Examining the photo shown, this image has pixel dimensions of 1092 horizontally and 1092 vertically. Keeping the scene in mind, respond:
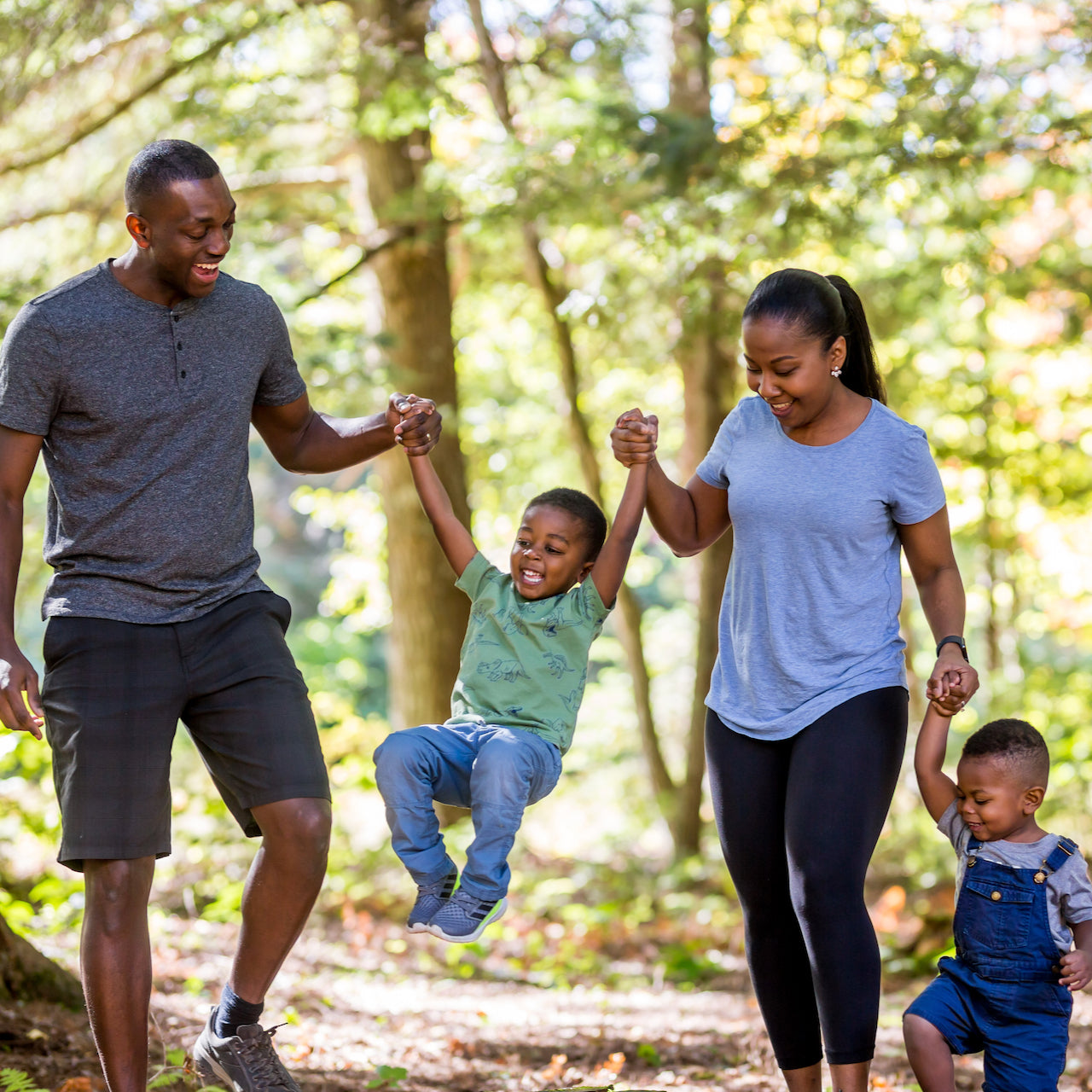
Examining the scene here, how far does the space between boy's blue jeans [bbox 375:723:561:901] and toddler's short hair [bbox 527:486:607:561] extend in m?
0.60

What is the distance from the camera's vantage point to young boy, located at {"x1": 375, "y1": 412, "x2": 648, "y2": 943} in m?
3.29

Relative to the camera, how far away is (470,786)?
3.39 metres

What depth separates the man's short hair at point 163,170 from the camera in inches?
118

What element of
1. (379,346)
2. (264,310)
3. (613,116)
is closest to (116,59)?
(379,346)

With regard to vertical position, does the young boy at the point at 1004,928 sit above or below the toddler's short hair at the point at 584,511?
below

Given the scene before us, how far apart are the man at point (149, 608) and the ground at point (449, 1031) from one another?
27.9 inches

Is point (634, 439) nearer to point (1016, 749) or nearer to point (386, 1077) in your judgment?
point (1016, 749)

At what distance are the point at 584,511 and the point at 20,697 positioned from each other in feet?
5.23

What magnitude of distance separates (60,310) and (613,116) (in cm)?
513

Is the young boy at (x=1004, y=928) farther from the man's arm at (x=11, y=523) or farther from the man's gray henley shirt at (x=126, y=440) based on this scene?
the man's arm at (x=11, y=523)

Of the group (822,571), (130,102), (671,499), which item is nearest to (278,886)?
(671,499)

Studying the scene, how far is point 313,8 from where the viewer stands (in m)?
8.70

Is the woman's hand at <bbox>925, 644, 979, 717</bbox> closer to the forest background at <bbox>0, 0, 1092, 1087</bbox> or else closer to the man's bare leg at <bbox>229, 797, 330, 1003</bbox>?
the man's bare leg at <bbox>229, 797, 330, 1003</bbox>

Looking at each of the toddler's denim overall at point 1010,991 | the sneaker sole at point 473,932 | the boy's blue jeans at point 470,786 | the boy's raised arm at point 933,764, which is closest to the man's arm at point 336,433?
the boy's blue jeans at point 470,786
